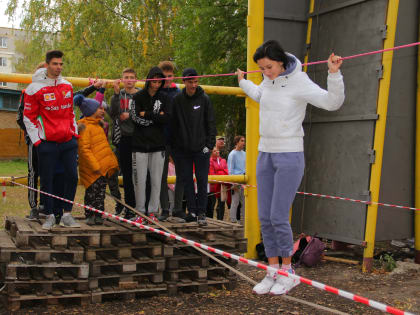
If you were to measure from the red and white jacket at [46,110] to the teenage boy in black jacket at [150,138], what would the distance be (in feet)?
2.49

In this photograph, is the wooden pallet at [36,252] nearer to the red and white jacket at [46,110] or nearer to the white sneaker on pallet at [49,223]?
the white sneaker on pallet at [49,223]

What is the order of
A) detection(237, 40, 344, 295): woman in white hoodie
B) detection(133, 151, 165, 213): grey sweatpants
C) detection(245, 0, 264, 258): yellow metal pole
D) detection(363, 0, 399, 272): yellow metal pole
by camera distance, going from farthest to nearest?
1. detection(245, 0, 264, 258): yellow metal pole
2. detection(363, 0, 399, 272): yellow metal pole
3. detection(133, 151, 165, 213): grey sweatpants
4. detection(237, 40, 344, 295): woman in white hoodie

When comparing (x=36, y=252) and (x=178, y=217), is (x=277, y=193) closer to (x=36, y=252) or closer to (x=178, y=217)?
(x=178, y=217)

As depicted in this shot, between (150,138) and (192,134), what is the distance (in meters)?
0.47

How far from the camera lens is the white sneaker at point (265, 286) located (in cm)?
457

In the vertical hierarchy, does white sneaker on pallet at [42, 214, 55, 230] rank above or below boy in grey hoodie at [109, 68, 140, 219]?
below

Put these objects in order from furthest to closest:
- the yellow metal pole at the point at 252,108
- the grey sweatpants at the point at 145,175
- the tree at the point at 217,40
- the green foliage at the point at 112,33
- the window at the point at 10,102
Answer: the window at the point at 10,102 → the green foliage at the point at 112,33 → the tree at the point at 217,40 → the yellow metal pole at the point at 252,108 → the grey sweatpants at the point at 145,175

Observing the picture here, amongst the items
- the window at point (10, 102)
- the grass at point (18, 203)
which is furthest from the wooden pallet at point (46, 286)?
the window at point (10, 102)

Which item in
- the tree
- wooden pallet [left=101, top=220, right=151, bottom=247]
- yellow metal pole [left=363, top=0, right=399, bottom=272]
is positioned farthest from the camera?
the tree

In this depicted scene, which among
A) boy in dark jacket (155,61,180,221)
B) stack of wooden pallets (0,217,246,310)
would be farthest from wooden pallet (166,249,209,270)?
boy in dark jacket (155,61,180,221)

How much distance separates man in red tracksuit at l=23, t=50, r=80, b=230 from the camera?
5410 mm

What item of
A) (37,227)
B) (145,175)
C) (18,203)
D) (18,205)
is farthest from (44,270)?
(18,203)

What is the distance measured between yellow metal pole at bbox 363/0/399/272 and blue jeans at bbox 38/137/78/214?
13.3 feet

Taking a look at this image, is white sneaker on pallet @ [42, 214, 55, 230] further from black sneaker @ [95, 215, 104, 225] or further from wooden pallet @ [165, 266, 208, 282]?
wooden pallet @ [165, 266, 208, 282]
